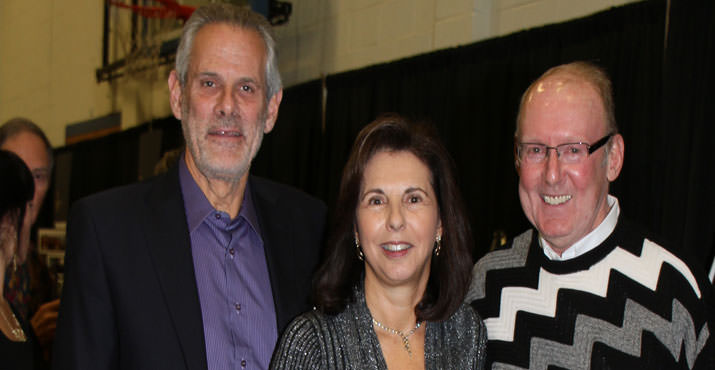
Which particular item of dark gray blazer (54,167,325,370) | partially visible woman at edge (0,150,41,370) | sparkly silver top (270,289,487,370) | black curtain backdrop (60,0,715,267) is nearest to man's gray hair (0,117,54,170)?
partially visible woman at edge (0,150,41,370)

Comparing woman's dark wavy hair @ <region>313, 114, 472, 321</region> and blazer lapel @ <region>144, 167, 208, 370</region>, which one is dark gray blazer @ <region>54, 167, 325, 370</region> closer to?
blazer lapel @ <region>144, 167, 208, 370</region>

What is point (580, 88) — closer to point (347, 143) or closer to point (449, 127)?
point (449, 127)

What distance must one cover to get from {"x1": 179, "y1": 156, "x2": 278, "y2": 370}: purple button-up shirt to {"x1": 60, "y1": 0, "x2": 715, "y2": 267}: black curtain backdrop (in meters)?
0.77

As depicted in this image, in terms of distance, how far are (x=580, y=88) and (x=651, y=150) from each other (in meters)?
1.93

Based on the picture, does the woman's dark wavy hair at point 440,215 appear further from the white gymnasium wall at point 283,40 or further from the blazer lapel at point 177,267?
the white gymnasium wall at point 283,40

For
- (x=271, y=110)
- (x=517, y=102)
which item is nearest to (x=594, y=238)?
(x=271, y=110)

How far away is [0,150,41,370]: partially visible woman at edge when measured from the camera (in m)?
2.26

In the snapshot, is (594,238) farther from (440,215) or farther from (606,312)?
(440,215)

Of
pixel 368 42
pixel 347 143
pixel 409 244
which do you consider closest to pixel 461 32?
pixel 368 42

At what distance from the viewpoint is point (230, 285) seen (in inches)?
83.0

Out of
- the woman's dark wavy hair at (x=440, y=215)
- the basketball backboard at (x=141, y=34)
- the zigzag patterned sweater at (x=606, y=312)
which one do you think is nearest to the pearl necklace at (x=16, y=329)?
the woman's dark wavy hair at (x=440, y=215)

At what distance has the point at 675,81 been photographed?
3686mm

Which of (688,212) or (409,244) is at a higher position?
(688,212)

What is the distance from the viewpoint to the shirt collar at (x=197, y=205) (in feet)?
7.02
